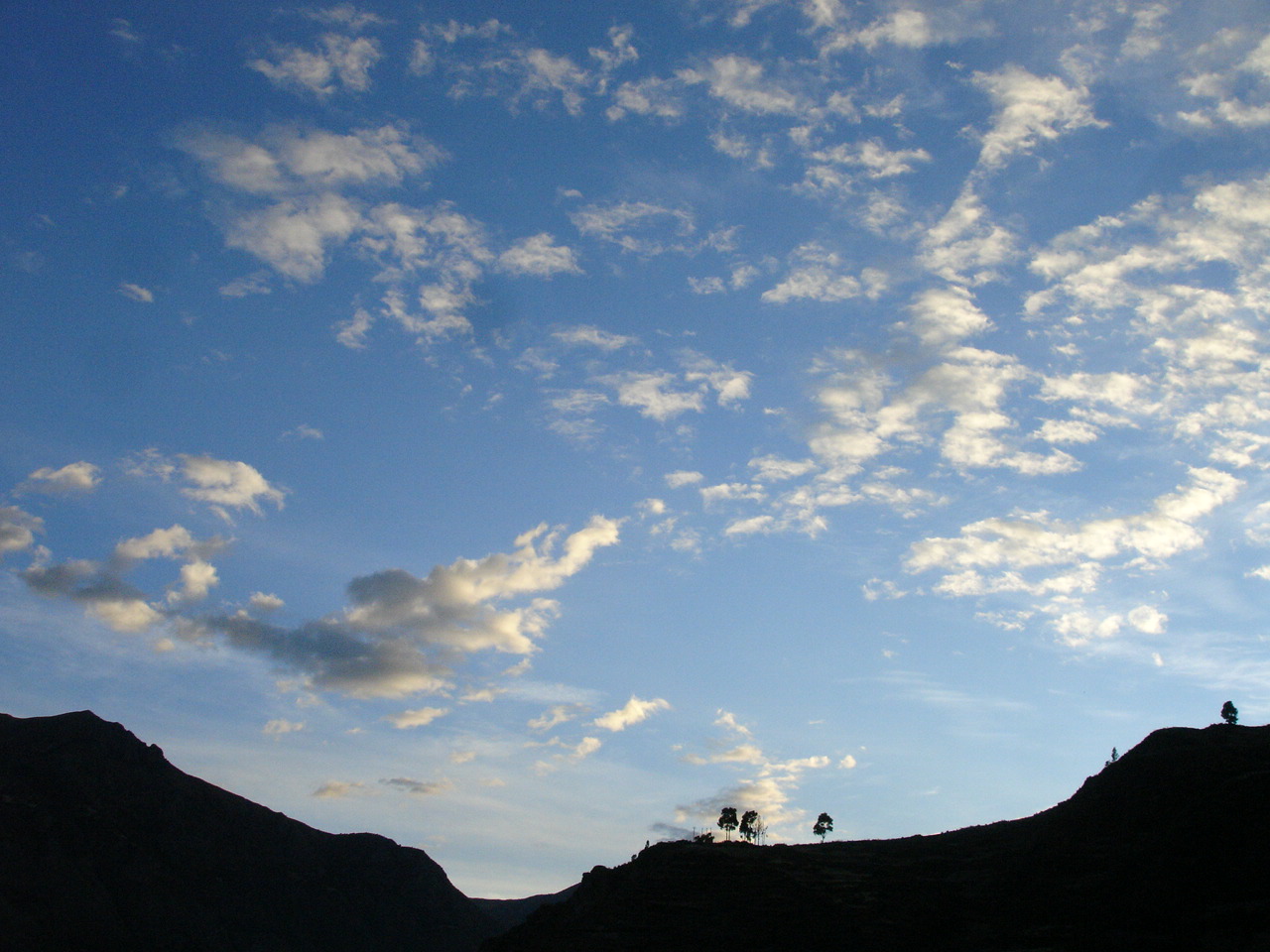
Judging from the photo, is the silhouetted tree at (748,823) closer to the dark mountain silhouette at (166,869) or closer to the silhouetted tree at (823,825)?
the silhouetted tree at (823,825)

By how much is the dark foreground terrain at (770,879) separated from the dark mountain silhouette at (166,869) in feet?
1.31

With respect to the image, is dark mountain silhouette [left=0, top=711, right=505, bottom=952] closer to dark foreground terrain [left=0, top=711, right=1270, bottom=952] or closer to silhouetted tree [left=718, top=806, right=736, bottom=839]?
dark foreground terrain [left=0, top=711, right=1270, bottom=952]

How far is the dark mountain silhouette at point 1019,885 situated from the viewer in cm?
5697

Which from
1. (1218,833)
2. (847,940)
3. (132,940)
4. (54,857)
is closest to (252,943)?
(132,940)

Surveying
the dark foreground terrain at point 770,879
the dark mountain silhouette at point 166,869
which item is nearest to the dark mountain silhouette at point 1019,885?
the dark foreground terrain at point 770,879

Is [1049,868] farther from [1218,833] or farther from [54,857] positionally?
[54,857]

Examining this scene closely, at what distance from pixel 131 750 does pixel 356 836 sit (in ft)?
168

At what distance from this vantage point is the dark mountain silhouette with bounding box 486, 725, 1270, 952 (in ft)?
187

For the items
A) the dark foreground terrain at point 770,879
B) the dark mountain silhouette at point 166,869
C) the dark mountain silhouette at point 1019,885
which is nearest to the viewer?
the dark mountain silhouette at point 1019,885

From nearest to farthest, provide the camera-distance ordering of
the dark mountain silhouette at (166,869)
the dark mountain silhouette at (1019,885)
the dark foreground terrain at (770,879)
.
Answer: the dark mountain silhouette at (1019,885) → the dark foreground terrain at (770,879) → the dark mountain silhouette at (166,869)

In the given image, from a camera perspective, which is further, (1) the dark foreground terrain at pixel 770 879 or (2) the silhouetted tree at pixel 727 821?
(2) the silhouetted tree at pixel 727 821

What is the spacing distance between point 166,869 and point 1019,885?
147510 mm

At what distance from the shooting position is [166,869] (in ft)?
514

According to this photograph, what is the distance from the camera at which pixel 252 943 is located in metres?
158
